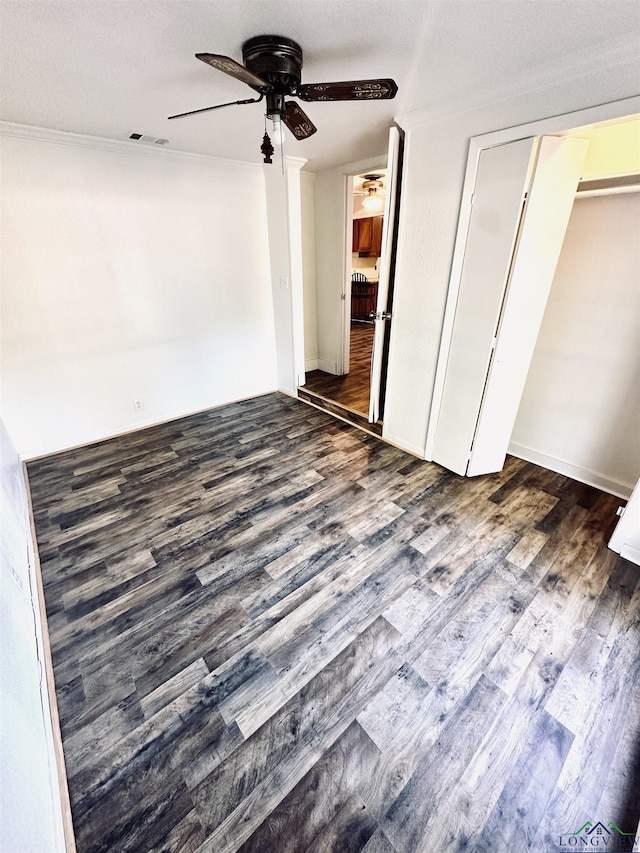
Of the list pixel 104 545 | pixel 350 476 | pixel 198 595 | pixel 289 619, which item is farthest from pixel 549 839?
pixel 104 545

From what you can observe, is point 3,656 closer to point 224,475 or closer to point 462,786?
point 462,786

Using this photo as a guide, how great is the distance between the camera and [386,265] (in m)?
2.67

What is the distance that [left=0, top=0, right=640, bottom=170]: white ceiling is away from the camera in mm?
1264

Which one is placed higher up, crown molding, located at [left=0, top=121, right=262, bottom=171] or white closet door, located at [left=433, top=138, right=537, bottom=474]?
crown molding, located at [left=0, top=121, right=262, bottom=171]

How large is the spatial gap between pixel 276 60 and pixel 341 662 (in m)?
2.63

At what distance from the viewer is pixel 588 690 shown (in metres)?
1.40

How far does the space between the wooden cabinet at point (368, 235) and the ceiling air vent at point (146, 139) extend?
529 cm

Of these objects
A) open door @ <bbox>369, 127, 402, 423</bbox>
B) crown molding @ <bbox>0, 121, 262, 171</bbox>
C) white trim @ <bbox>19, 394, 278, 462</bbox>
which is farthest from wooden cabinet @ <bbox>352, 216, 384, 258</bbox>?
open door @ <bbox>369, 127, 402, 423</bbox>

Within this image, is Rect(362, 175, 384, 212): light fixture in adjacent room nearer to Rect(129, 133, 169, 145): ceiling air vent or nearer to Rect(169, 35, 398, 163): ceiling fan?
Rect(129, 133, 169, 145): ceiling air vent

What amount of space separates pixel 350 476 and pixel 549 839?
6.30 ft

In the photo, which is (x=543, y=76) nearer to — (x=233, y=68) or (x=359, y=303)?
(x=233, y=68)

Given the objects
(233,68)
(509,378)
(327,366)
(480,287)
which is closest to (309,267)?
(327,366)

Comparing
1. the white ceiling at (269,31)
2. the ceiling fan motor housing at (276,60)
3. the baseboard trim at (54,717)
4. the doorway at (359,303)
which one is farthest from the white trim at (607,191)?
the baseboard trim at (54,717)

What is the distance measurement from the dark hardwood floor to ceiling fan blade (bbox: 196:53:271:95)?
2.43 metres
